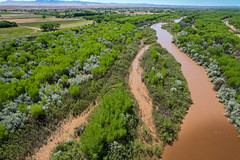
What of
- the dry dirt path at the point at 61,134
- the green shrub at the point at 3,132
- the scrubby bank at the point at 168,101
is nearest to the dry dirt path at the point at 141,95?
the scrubby bank at the point at 168,101

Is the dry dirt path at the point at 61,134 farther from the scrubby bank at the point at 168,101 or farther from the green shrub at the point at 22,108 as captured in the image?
the scrubby bank at the point at 168,101

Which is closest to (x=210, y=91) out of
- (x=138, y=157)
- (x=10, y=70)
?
(x=138, y=157)

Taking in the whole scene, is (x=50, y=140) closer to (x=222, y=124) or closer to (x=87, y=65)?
(x=87, y=65)

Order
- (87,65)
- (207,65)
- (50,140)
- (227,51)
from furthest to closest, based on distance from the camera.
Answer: (227,51)
(207,65)
(87,65)
(50,140)

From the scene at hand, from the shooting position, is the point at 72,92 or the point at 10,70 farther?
the point at 10,70

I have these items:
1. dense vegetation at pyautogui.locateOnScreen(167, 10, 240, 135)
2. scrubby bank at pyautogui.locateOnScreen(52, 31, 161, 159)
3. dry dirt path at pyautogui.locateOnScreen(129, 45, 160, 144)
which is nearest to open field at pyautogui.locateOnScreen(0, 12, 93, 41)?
dry dirt path at pyautogui.locateOnScreen(129, 45, 160, 144)

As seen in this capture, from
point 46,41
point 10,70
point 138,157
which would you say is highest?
point 46,41
